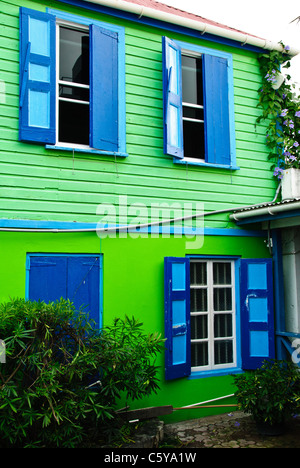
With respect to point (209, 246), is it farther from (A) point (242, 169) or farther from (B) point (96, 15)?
(B) point (96, 15)

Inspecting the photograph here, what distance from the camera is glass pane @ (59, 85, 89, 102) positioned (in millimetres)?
6054

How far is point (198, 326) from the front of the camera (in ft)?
21.6

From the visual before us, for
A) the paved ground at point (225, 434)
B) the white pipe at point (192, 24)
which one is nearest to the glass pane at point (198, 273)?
the paved ground at point (225, 434)

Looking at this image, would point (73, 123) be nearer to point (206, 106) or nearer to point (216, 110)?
point (206, 106)

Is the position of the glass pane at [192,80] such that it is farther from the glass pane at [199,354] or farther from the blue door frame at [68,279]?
the glass pane at [199,354]

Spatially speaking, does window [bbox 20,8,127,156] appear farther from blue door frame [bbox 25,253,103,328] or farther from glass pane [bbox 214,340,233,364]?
glass pane [bbox 214,340,233,364]

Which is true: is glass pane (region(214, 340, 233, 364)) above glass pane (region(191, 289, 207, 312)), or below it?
below

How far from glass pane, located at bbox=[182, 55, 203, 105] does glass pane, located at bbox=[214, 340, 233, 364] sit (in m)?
3.81

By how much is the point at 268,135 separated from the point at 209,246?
221cm

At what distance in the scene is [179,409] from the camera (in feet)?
20.2

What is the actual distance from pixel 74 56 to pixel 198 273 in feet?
11.8

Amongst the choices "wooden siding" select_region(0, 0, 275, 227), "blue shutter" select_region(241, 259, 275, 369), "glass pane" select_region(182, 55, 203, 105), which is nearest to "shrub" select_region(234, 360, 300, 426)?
"blue shutter" select_region(241, 259, 275, 369)

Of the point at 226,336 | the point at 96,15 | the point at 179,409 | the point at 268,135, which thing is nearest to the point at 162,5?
the point at 96,15

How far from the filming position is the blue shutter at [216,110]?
6.83 meters
